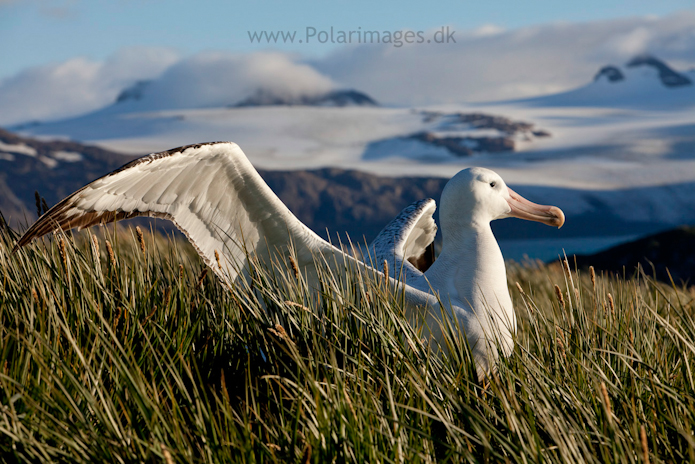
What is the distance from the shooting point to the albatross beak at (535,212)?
341 centimetres

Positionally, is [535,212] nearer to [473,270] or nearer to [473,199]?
[473,199]

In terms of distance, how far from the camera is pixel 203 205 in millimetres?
3203

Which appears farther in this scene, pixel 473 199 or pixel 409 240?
pixel 409 240

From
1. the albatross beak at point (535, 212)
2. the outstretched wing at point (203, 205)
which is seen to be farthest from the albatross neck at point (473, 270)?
the outstretched wing at point (203, 205)

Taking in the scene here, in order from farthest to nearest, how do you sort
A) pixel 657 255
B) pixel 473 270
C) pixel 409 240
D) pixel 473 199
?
pixel 657 255 → pixel 409 240 → pixel 473 199 → pixel 473 270

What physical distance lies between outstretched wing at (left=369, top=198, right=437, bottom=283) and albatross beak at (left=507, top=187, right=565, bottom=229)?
0.73m

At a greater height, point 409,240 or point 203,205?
point 203,205

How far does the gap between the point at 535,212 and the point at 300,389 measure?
2167 mm

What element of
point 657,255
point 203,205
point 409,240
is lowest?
point 657,255

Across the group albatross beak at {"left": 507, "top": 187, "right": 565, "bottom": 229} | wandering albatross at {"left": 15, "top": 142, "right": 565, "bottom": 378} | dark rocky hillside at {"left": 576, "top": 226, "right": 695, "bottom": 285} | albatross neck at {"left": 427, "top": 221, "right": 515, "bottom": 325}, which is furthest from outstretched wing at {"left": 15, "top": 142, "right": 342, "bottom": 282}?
dark rocky hillside at {"left": 576, "top": 226, "right": 695, "bottom": 285}

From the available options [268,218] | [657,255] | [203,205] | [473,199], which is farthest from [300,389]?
[657,255]

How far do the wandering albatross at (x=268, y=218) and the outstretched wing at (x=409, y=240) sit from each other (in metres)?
0.50

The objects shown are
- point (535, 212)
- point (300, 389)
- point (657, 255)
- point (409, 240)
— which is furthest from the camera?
point (657, 255)

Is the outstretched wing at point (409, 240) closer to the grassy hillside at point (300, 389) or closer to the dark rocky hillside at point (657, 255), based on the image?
the grassy hillside at point (300, 389)
